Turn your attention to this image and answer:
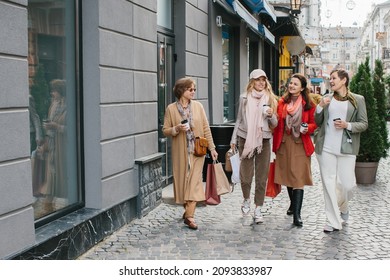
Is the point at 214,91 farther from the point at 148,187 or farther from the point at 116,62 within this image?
the point at 116,62

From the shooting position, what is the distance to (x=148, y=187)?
7.90 meters

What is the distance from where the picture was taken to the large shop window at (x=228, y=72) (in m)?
13.7

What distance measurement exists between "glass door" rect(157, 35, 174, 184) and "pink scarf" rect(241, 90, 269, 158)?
2.28 meters

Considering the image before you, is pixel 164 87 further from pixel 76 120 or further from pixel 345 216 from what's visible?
pixel 345 216

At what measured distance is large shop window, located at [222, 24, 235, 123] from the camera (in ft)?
44.8

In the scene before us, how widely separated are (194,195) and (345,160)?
1752 mm

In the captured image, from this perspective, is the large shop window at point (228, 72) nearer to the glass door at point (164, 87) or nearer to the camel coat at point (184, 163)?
the glass door at point (164, 87)

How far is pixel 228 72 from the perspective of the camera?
1441 centimetres

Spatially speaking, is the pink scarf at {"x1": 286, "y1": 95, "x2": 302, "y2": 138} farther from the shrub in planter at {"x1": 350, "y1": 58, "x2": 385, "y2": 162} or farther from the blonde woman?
the shrub in planter at {"x1": 350, "y1": 58, "x2": 385, "y2": 162}

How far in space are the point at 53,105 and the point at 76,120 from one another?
1.99 ft

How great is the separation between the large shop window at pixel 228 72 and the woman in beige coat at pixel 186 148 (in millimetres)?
6257

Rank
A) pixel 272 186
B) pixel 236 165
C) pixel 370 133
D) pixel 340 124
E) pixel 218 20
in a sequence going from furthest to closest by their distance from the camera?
pixel 218 20 → pixel 370 133 → pixel 272 186 → pixel 236 165 → pixel 340 124

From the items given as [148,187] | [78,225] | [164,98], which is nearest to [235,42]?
[164,98]

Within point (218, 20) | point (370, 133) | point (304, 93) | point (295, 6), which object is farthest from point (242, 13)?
point (295, 6)
